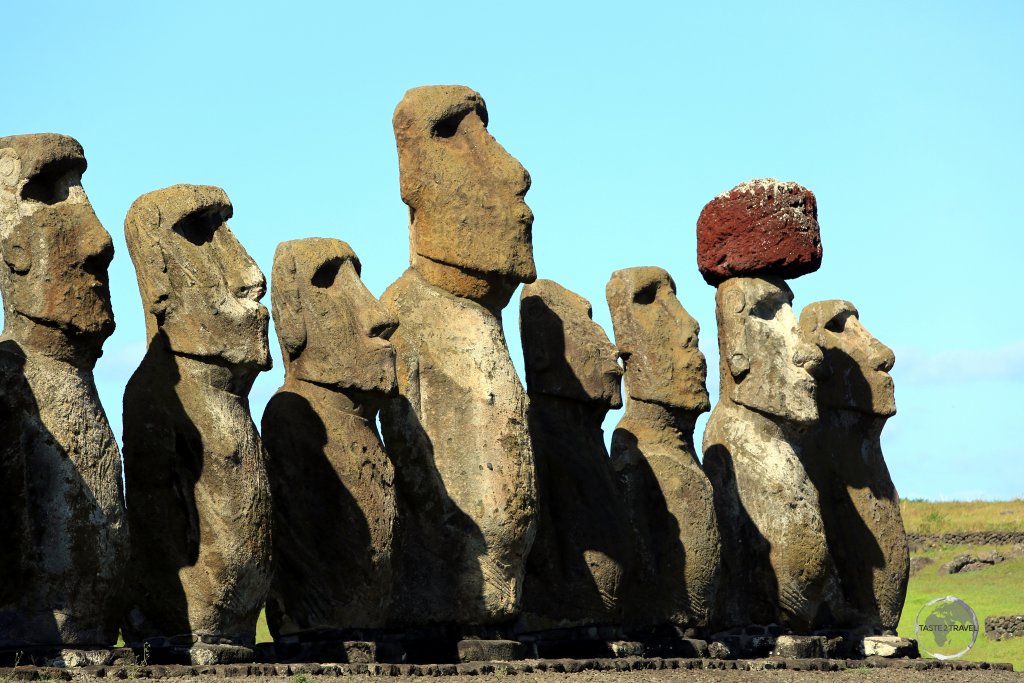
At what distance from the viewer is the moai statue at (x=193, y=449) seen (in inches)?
528

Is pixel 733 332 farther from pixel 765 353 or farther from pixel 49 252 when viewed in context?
pixel 49 252

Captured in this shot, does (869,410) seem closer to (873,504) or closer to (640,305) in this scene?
(873,504)

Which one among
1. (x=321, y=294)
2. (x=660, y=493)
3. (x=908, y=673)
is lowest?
(x=908, y=673)

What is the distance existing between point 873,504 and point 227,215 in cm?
807

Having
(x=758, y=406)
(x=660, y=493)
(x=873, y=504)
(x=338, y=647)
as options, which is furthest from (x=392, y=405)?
(x=873, y=504)

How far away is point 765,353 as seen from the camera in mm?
18938

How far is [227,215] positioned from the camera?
46.3 ft

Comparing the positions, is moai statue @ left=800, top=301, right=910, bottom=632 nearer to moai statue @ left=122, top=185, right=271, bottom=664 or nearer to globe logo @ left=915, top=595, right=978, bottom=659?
globe logo @ left=915, top=595, right=978, bottom=659

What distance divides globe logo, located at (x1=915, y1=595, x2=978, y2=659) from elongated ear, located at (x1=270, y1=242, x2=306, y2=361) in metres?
7.97

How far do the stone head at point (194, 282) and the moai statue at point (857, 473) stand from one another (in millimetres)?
7196

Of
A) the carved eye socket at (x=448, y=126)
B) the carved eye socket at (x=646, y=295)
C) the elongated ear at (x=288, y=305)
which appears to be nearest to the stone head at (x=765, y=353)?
the carved eye socket at (x=646, y=295)

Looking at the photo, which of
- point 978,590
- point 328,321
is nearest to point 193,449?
point 328,321

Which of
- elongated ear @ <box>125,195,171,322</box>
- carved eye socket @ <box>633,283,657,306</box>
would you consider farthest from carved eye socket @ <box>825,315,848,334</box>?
elongated ear @ <box>125,195,171,322</box>

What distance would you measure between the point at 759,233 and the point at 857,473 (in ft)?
7.99
